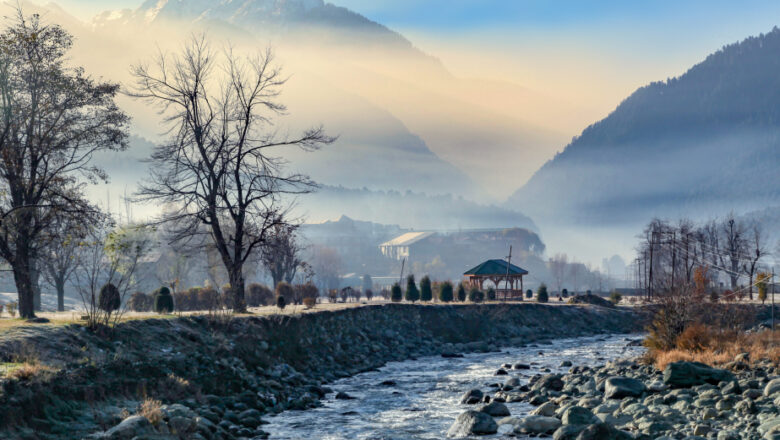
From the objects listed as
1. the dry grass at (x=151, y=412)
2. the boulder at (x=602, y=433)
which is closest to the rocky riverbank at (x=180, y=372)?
the dry grass at (x=151, y=412)

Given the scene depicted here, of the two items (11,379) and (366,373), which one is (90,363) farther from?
(366,373)

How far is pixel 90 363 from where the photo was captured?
21156 millimetres

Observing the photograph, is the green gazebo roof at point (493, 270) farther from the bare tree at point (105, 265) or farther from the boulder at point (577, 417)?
the boulder at point (577, 417)

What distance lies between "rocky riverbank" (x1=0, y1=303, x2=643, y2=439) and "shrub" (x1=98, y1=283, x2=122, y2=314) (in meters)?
2.06

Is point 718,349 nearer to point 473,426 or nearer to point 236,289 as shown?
point 473,426

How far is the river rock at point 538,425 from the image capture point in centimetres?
2166

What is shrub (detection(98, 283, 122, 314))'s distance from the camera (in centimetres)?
2744

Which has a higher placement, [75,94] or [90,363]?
[75,94]

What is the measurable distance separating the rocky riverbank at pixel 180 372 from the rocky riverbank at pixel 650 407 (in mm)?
7860

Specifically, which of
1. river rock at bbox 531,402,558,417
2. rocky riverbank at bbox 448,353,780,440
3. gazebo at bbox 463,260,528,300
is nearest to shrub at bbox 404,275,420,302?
gazebo at bbox 463,260,528,300

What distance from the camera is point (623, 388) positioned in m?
26.0

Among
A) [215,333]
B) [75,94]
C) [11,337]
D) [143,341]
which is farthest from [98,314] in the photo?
[75,94]

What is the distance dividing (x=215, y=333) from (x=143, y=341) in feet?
16.5

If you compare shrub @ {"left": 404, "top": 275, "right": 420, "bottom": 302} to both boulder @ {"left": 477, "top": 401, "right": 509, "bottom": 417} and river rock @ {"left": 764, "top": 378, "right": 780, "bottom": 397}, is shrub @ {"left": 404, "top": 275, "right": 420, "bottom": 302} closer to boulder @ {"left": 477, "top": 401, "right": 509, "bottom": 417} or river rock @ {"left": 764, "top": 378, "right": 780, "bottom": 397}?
boulder @ {"left": 477, "top": 401, "right": 509, "bottom": 417}
